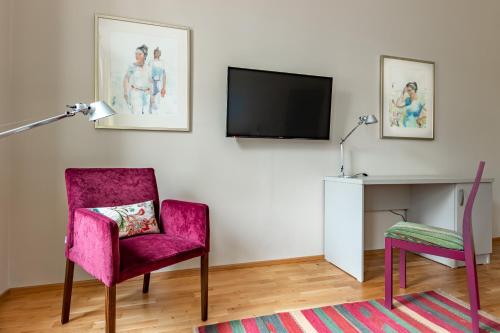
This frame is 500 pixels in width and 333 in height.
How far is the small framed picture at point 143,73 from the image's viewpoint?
2154mm

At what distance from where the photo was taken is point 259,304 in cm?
185

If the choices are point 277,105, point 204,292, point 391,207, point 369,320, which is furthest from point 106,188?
point 391,207

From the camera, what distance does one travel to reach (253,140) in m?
2.51

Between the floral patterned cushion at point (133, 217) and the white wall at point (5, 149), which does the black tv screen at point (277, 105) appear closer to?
the floral patterned cushion at point (133, 217)

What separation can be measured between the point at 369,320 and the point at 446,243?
58 centimetres

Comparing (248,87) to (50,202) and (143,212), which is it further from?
(50,202)

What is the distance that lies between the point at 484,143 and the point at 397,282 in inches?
81.8

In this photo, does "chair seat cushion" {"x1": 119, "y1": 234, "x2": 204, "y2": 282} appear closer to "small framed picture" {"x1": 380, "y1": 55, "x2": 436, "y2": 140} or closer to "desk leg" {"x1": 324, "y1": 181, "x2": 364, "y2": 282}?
"desk leg" {"x1": 324, "y1": 181, "x2": 364, "y2": 282}

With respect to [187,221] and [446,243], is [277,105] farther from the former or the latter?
[446,243]

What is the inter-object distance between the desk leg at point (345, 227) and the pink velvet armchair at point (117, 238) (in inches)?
44.4

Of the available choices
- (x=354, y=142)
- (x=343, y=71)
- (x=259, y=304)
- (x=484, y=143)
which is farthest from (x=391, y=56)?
(x=259, y=304)

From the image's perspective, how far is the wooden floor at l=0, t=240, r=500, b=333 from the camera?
166cm

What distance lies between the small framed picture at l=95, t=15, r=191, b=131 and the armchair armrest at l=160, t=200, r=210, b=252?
697 millimetres

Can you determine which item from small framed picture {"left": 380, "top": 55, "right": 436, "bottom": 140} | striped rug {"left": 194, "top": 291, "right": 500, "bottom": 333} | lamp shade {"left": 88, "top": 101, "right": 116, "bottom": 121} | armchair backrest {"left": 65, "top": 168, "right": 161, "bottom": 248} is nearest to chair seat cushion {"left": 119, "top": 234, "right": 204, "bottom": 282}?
armchair backrest {"left": 65, "top": 168, "right": 161, "bottom": 248}
